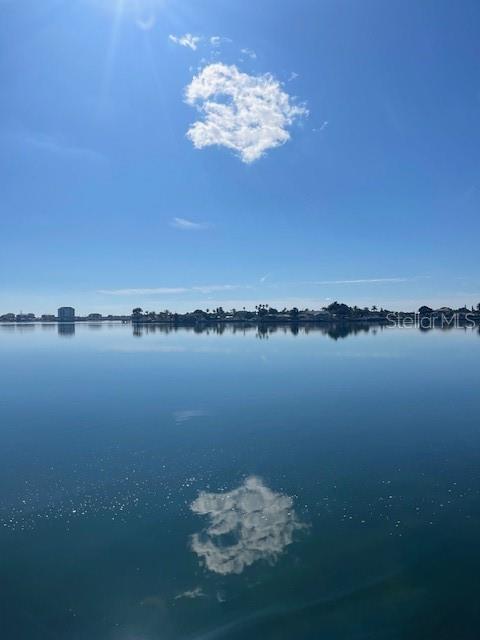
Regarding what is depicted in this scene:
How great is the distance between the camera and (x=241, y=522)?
12.7 m

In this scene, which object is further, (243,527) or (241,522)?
(241,522)

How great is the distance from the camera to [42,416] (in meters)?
26.7

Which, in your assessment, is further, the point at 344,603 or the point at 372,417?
the point at 372,417

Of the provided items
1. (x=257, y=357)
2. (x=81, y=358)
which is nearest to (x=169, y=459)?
(x=257, y=357)

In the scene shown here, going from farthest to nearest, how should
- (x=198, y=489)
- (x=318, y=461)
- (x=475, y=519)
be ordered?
(x=318, y=461) → (x=198, y=489) → (x=475, y=519)

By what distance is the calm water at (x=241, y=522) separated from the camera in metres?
8.98

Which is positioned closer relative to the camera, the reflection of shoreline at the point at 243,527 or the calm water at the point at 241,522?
the calm water at the point at 241,522

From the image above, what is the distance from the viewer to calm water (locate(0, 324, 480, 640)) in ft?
29.5

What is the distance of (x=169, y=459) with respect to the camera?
18.4 metres

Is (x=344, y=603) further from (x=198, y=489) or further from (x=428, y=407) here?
(x=428, y=407)

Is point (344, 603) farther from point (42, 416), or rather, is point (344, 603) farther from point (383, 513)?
point (42, 416)

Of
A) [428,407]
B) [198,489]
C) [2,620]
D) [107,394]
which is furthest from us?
[107,394]

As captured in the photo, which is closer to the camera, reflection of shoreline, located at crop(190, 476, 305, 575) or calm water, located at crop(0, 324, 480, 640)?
calm water, located at crop(0, 324, 480, 640)

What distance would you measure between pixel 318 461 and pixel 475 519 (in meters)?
6.55
